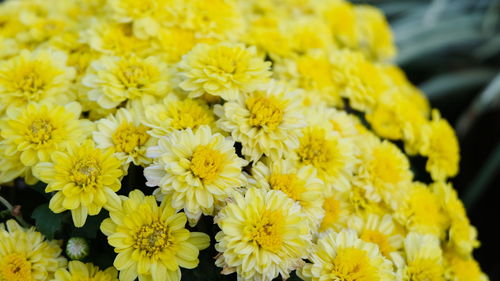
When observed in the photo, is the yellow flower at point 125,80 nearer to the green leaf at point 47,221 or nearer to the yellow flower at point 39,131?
the yellow flower at point 39,131

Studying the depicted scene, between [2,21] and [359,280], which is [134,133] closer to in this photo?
[359,280]

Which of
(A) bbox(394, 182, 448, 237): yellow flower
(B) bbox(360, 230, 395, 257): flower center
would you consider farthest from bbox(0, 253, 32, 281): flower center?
(A) bbox(394, 182, 448, 237): yellow flower

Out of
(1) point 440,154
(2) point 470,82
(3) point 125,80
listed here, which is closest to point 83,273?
(3) point 125,80

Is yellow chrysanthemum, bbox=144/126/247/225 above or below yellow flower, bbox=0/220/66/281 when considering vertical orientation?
above

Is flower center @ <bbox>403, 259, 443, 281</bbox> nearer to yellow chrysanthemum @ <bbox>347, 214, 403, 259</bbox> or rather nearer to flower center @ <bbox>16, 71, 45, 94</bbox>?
yellow chrysanthemum @ <bbox>347, 214, 403, 259</bbox>

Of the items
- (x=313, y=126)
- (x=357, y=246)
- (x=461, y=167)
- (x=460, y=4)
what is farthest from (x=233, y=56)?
(x=460, y=4)
